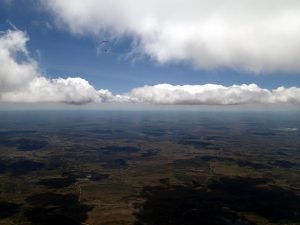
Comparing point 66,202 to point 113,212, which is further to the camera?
point 66,202

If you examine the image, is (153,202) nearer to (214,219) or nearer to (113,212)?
(113,212)

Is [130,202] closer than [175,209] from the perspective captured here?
No

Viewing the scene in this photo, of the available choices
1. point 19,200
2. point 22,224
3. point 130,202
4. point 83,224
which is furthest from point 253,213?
point 19,200

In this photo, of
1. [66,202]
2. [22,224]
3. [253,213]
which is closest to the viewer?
[22,224]

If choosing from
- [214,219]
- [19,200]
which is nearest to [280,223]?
[214,219]

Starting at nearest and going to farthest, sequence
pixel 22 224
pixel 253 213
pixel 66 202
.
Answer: pixel 22 224
pixel 253 213
pixel 66 202

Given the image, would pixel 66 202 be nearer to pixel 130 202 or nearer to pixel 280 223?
pixel 130 202

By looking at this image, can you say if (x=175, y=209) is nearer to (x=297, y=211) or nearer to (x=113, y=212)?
(x=113, y=212)
